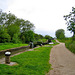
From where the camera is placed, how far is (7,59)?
277 inches

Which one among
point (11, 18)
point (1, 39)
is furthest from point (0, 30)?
point (11, 18)

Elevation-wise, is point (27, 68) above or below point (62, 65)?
above

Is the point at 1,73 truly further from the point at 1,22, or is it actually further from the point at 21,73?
the point at 1,22

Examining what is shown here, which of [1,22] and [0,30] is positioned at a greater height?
[1,22]

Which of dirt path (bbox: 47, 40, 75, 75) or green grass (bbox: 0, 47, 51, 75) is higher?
green grass (bbox: 0, 47, 51, 75)

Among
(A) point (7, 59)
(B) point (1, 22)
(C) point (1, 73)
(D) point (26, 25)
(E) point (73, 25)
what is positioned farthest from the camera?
(D) point (26, 25)

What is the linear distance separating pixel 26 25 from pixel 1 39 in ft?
78.0

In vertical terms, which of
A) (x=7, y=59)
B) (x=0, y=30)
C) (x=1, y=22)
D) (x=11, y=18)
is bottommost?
(x=7, y=59)

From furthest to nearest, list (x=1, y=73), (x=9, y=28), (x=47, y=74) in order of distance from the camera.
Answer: (x=9, y=28) < (x=47, y=74) < (x=1, y=73)

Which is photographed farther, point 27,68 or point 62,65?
point 62,65

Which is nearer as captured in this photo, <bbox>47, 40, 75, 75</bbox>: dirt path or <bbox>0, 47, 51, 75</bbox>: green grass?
<bbox>0, 47, 51, 75</bbox>: green grass

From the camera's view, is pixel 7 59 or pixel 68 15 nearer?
pixel 7 59

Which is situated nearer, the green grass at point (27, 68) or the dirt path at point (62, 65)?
the green grass at point (27, 68)

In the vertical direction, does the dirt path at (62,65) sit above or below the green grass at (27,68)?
below
